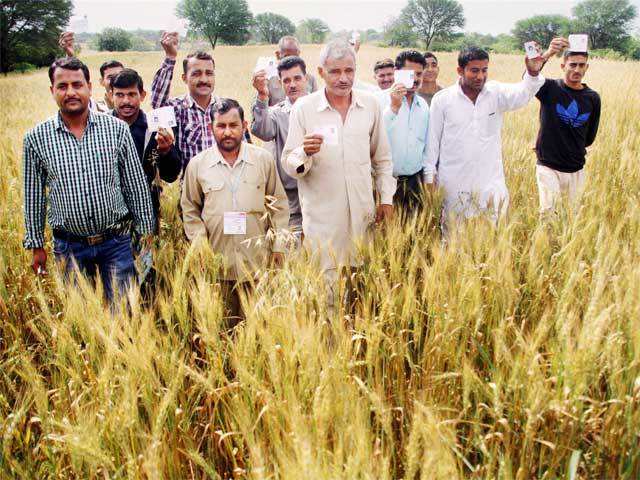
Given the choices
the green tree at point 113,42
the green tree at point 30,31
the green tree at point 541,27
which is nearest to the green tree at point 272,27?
the green tree at point 113,42

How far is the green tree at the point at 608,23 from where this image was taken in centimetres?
7875

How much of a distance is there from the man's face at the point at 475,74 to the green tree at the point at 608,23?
8887 cm

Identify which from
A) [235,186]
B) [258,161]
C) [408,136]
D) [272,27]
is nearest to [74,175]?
[235,186]

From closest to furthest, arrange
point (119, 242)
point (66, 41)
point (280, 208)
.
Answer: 1. point (119, 242)
2. point (280, 208)
3. point (66, 41)

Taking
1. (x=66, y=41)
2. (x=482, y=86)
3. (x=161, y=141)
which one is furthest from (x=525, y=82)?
(x=66, y=41)

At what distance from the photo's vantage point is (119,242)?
9.03ft

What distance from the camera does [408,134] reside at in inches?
146

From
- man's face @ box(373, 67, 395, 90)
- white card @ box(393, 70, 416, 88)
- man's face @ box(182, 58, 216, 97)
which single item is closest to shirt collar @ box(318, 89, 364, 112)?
white card @ box(393, 70, 416, 88)

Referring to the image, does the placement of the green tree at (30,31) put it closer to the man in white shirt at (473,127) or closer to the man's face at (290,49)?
the man's face at (290,49)

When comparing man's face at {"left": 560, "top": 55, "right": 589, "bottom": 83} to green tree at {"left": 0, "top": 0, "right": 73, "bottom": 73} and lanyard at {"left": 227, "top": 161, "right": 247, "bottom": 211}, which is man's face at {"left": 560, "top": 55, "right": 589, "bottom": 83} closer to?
lanyard at {"left": 227, "top": 161, "right": 247, "bottom": 211}

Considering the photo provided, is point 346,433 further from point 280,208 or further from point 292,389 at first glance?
point 280,208

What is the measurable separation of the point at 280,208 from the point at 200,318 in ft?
4.17

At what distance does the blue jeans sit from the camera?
8.70ft

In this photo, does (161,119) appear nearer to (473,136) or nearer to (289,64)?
(289,64)
